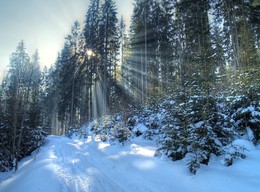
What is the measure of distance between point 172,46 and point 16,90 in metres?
23.1

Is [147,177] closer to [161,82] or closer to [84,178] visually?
[84,178]

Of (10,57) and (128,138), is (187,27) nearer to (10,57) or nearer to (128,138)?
(128,138)

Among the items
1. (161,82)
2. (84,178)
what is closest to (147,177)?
(84,178)

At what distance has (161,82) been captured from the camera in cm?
2725

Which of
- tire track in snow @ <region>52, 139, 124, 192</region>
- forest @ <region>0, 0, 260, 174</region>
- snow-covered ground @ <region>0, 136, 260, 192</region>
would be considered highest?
forest @ <region>0, 0, 260, 174</region>

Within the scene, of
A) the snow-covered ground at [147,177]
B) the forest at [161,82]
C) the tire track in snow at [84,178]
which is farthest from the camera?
the forest at [161,82]

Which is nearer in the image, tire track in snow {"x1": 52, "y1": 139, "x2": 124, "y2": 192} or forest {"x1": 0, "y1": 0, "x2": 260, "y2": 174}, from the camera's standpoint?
tire track in snow {"x1": 52, "y1": 139, "x2": 124, "y2": 192}

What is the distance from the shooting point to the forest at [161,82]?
7.21m

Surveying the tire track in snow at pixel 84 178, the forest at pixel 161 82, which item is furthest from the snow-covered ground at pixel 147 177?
the forest at pixel 161 82

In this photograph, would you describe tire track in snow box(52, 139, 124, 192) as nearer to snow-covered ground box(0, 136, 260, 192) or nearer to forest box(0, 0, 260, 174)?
snow-covered ground box(0, 136, 260, 192)

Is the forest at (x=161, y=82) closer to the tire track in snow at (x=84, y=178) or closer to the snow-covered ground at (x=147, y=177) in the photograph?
the snow-covered ground at (x=147, y=177)

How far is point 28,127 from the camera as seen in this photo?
1536 cm

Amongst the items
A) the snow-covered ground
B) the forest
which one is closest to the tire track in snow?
the snow-covered ground

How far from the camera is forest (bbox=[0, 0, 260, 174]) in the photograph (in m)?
7.21
